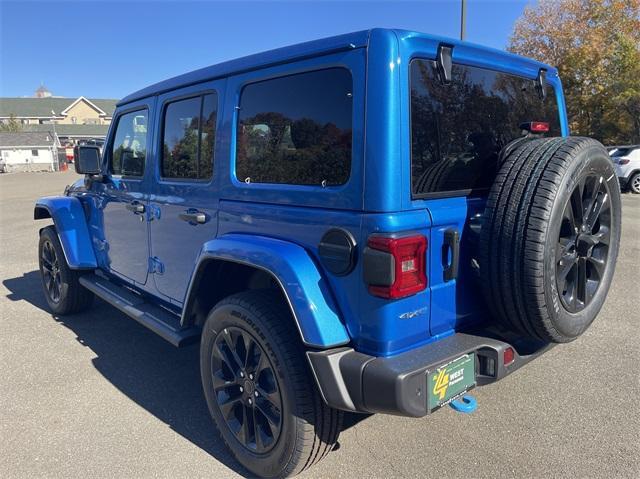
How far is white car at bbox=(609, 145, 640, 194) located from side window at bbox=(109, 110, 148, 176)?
48.1 feet

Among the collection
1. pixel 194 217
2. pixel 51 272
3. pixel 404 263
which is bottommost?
pixel 51 272

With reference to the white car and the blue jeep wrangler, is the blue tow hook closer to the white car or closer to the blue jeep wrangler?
the blue jeep wrangler

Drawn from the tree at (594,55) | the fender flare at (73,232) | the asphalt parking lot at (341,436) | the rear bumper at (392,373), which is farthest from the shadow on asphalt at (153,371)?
the tree at (594,55)

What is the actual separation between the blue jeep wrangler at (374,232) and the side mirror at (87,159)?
1461mm

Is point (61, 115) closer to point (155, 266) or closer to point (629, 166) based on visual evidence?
point (629, 166)

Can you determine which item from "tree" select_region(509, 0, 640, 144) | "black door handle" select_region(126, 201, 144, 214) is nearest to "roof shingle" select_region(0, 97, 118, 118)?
"tree" select_region(509, 0, 640, 144)

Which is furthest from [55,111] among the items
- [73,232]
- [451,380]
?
[451,380]

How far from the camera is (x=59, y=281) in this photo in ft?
15.7

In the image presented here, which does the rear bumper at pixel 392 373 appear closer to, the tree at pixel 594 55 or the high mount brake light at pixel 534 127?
the high mount brake light at pixel 534 127

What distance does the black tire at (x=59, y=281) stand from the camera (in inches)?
180

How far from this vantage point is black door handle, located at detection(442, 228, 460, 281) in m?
2.10

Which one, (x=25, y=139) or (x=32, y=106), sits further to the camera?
(x=32, y=106)

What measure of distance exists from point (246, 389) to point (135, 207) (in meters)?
1.70

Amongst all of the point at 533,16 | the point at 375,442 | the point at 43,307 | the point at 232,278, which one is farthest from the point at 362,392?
the point at 533,16
